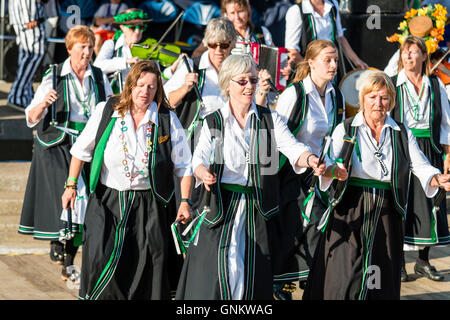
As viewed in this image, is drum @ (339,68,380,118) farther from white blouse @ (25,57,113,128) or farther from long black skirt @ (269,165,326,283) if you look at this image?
white blouse @ (25,57,113,128)

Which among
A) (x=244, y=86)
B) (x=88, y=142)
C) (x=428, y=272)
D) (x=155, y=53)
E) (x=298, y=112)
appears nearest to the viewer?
(x=244, y=86)

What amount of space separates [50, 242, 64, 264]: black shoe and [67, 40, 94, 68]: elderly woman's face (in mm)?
1589

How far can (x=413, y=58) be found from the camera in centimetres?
803

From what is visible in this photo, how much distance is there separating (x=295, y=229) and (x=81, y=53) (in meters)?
2.34

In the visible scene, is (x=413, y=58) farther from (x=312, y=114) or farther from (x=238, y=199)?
(x=238, y=199)

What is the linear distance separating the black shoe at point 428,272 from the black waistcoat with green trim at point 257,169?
2.62 metres

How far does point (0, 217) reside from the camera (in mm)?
9250

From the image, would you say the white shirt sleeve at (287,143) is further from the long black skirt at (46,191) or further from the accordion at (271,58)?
the long black skirt at (46,191)

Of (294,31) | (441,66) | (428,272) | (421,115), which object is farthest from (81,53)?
(441,66)

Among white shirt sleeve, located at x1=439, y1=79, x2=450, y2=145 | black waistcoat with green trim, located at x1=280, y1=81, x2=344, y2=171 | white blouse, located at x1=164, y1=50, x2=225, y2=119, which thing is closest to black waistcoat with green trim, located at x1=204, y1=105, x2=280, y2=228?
black waistcoat with green trim, located at x1=280, y1=81, x2=344, y2=171

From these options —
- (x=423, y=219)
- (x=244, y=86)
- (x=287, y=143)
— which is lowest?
(x=423, y=219)

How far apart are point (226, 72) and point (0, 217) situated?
4072 millimetres

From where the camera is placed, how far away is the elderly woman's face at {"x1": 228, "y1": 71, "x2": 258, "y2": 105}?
596 cm
